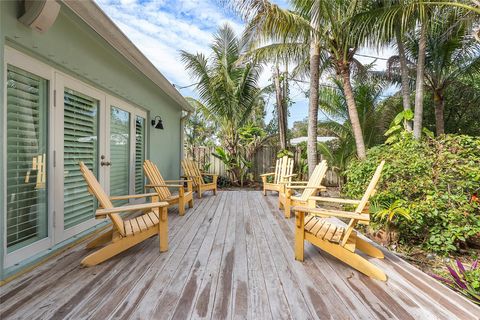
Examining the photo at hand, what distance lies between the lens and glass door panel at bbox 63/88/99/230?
2.87 m

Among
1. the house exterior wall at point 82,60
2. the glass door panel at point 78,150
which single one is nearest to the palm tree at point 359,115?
the house exterior wall at point 82,60

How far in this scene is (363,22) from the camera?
5.15 m

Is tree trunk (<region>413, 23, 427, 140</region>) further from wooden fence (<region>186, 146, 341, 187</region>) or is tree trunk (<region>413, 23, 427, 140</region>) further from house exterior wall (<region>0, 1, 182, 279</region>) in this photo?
house exterior wall (<region>0, 1, 182, 279</region>)

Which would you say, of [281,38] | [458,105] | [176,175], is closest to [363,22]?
[281,38]

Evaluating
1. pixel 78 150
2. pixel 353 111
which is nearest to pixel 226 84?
pixel 353 111

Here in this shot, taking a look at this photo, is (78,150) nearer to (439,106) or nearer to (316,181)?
(316,181)

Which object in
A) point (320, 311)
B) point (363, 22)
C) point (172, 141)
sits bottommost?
point (320, 311)

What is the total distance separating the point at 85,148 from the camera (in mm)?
3248

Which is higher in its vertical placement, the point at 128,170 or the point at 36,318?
the point at 128,170

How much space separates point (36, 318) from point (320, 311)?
2000mm

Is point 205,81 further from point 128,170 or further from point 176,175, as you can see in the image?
point 128,170

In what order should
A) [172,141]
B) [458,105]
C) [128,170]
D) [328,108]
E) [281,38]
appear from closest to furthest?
[128,170] < [281,38] < [172,141] < [458,105] < [328,108]

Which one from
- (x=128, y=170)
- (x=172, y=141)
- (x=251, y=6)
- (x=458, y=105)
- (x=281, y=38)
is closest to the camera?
(x=128, y=170)

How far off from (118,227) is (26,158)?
3.93 ft
